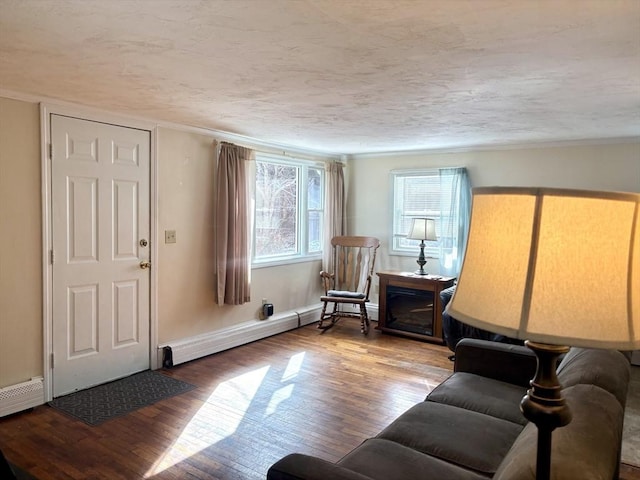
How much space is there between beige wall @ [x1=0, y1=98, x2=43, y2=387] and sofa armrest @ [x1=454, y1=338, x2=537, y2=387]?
2.94 meters

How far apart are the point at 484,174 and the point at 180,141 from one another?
3362 millimetres

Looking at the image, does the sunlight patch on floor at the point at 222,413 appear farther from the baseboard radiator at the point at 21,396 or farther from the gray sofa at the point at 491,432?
the gray sofa at the point at 491,432

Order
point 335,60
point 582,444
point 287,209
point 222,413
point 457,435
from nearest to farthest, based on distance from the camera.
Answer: point 582,444 → point 457,435 → point 335,60 → point 222,413 → point 287,209

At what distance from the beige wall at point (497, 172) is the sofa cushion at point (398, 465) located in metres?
3.85

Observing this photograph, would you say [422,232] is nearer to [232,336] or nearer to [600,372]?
[232,336]

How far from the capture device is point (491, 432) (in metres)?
2.00

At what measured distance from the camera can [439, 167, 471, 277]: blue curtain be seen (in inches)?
205

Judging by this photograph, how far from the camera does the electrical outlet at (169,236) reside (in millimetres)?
4058

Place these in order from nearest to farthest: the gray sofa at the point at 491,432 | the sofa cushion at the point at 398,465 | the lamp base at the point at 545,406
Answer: the lamp base at the point at 545,406, the gray sofa at the point at 491,432, the sofa cushion at the point at 398,465

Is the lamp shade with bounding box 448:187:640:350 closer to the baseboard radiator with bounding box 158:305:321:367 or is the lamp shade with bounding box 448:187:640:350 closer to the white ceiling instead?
the white ceiling

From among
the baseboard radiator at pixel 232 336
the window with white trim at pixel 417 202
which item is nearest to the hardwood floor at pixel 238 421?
the baseboard radiator at pixel 232 336

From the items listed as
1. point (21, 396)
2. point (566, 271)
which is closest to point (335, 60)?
point (566, 271)

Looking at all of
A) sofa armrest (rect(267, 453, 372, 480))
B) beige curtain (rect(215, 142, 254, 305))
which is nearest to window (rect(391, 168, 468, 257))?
beige curtain (rect(215, 142, 254, 305))

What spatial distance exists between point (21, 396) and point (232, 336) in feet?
6.33
